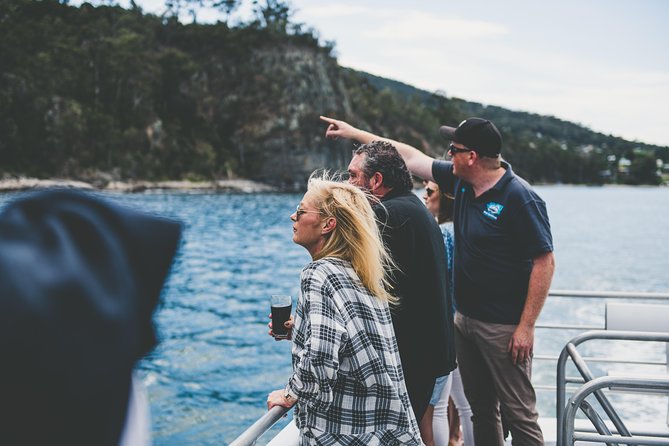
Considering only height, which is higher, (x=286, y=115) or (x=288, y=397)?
(x=286, y=115)

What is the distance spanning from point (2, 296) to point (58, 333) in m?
0.06

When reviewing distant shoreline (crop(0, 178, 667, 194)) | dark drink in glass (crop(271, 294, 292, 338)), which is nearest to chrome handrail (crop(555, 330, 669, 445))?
dark drink in glass (crop(271, 294, 292, 338))

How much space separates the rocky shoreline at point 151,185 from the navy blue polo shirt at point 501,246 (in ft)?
198

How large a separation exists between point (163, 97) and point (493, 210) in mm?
87363

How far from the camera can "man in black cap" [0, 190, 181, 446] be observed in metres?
0.52

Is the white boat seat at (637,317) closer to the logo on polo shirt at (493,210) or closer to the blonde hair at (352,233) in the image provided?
the logo on polo shirt at (493,210)

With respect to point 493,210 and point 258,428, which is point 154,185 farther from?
point 258,428

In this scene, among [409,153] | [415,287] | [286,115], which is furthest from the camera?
[286,115]

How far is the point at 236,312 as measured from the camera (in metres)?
17.6

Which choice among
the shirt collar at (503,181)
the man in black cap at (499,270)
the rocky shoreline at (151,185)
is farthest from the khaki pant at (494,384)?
the rocky shoreline at (151,185)

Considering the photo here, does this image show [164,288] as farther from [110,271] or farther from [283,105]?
[283,105]

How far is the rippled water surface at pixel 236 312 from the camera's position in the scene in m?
10.3

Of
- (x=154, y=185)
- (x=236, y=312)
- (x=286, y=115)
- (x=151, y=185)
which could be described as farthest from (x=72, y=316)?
(x=286, y=115)

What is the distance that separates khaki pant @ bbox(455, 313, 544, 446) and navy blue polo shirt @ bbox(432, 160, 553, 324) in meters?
0.08
